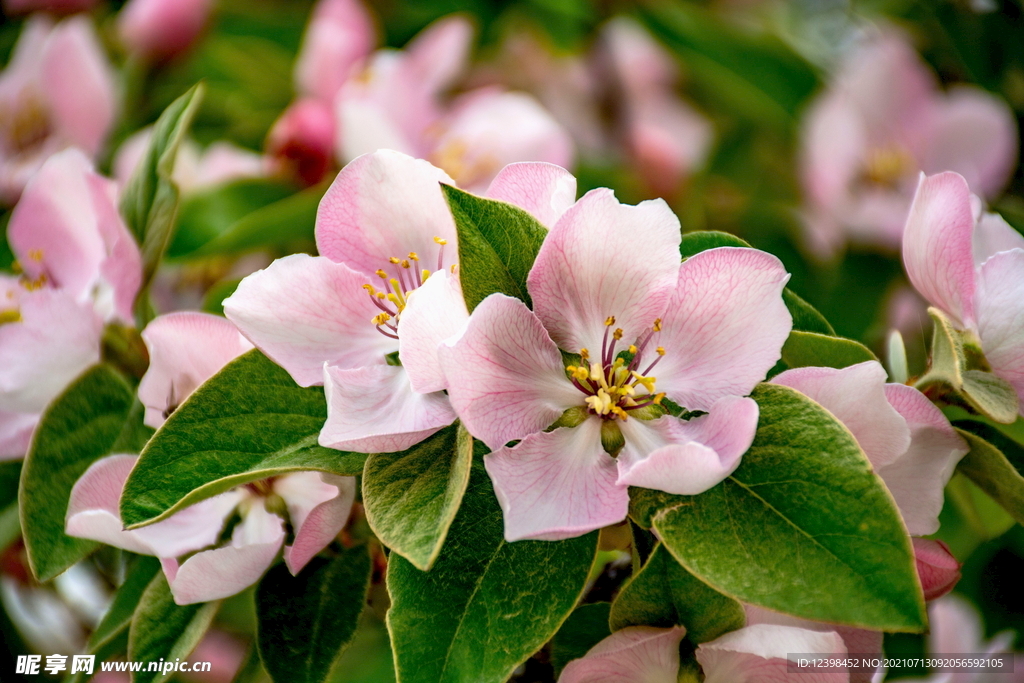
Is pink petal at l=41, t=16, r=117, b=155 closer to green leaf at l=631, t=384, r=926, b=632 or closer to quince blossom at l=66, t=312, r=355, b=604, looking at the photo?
quince blossom at l=66, t=312, r=355, b=604

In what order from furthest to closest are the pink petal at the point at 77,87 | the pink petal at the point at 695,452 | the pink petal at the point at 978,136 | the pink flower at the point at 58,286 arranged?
the pink petal at the point at 978,136, the pink petal at the point at 77,87, the pink flower at the point at 58,286, the pink petal at the point at 695,452

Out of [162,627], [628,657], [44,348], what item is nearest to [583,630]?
[628,657]

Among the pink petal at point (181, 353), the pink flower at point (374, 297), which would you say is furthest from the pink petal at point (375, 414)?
the pink petal at point (181, 353)

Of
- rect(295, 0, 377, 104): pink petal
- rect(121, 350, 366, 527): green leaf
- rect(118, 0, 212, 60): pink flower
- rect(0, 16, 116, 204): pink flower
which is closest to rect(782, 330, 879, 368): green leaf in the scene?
rect(121, 350, 366, 527): green leaf

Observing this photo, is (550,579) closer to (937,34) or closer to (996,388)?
(996,388)

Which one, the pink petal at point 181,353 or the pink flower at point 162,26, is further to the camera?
the pink flower at point 162,26

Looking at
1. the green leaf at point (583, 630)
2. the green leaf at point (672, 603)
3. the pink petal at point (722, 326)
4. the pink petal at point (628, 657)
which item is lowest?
the green leaf at point (583, 630)

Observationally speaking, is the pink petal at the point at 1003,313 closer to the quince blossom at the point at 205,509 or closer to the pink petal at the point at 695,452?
the pink petal at the point at 695,452

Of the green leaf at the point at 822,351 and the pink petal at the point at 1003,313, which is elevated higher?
the pink petal at the point at 1003,313

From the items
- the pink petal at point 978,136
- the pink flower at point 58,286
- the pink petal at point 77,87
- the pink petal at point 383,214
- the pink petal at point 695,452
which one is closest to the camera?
the pink petal at point 695,452
